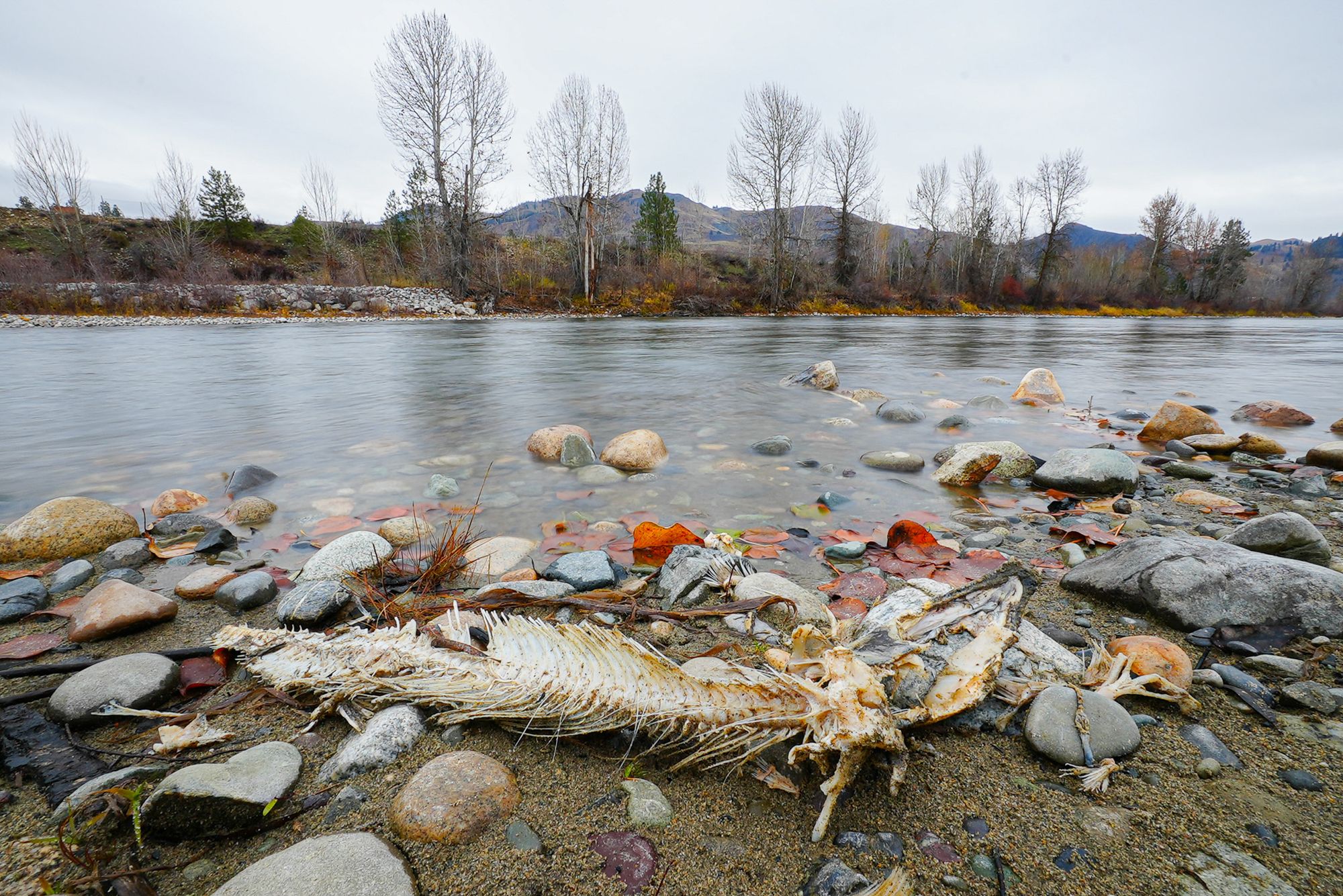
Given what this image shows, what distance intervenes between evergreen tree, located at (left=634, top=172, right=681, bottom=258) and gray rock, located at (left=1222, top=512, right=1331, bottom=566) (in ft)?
162

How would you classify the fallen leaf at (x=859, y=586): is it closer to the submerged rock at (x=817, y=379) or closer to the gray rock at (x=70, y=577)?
the gray rock at (x=70, y=577)

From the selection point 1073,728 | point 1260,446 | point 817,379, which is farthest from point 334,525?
point 1260,446

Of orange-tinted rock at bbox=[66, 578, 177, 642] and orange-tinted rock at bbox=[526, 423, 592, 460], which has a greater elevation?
orange-tinted rock at bbox=[526, 423, 592, 460]

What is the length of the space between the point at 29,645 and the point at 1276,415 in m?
10.3

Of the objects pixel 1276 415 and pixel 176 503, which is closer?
pixel 176 503

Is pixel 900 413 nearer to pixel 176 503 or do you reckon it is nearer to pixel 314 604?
pixel 314 604

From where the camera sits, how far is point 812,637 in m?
1.68

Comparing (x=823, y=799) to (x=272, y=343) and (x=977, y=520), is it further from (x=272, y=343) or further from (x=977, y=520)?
(x=272, y=343)

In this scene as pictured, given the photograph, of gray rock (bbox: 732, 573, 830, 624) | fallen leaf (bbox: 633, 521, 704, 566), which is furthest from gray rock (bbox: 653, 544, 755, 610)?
fallen leaf (bbox: 633, 521, 704, 566)

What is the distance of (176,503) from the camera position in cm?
360

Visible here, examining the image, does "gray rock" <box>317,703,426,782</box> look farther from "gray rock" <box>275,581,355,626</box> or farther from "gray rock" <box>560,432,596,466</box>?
"gray rock" <box>560,432,596,466</box>

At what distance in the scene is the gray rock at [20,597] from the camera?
218 cm

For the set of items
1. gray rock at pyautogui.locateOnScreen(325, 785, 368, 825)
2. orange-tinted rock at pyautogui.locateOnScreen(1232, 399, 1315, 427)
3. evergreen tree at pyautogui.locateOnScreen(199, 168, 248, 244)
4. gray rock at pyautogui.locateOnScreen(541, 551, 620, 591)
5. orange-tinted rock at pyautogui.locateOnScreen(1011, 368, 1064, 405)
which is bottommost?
gray rock at pyautogui.locateOnScreen(541, 551, 620, 591)

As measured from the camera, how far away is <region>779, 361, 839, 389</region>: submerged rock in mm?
8430
